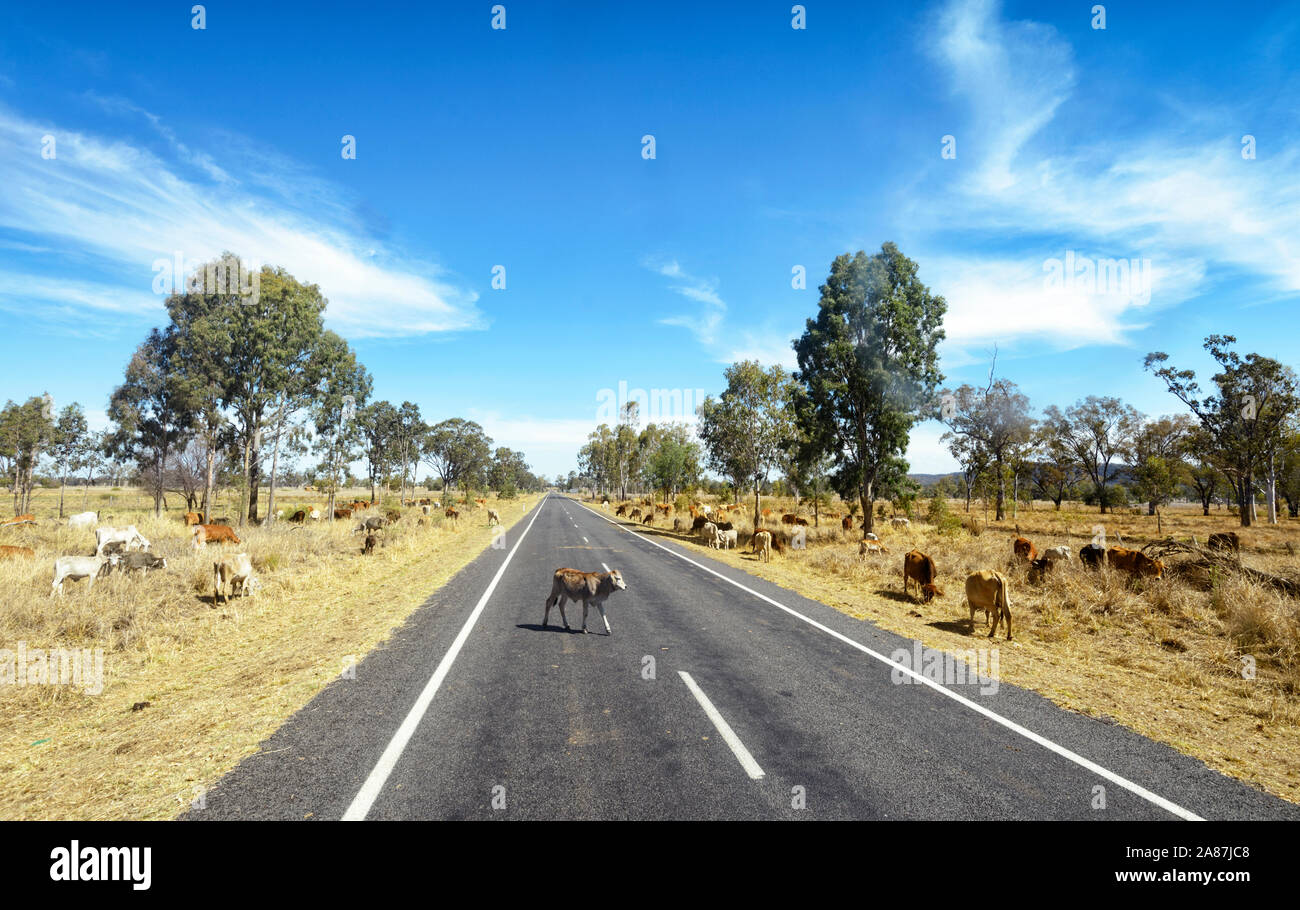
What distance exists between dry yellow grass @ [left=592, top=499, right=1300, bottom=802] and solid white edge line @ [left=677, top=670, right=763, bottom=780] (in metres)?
4.67

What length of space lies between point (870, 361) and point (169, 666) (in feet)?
91.7

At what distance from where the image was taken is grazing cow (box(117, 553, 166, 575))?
41.5 ft

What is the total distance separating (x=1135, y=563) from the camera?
1397cm

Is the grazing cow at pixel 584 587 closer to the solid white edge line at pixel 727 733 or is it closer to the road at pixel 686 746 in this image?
the road at pixel 686 746

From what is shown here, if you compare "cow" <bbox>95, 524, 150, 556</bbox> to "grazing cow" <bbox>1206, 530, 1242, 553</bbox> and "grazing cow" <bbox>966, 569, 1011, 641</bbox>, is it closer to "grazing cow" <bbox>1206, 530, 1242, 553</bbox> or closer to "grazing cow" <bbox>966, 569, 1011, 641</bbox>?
"grazing cow" <bbox>966, 569, 1011, 641</bbox>

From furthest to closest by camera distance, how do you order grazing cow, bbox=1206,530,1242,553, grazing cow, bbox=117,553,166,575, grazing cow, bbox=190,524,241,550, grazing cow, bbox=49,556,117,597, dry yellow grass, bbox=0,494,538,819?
grazing cow, bbox=190,524,241,550 → grazing cow, bbox=1206,530,1242,553 → grazing cow, bbox=117,553,166,575 → grazing cow, bbox=49,556,117,597 → dry yellow grass, bbox=0,494,538,819

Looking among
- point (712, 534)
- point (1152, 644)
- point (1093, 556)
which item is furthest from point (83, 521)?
point (1093, 556)

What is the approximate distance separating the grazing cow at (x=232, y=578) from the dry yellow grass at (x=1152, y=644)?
A: 13609 millimetres

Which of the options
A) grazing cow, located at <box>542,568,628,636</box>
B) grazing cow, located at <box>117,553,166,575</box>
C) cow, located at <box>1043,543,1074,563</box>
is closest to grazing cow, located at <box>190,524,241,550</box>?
grazing cow, located at <box>117,553,166,575</box>

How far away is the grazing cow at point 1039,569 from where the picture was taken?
1491cm

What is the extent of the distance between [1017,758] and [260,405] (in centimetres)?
3940

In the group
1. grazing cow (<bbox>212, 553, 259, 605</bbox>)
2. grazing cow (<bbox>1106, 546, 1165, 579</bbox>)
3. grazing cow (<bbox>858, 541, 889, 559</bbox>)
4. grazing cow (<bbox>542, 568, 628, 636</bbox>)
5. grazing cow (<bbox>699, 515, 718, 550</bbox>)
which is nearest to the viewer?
grazing cow (<bbox>542, 568, 628, 636</bbox>)

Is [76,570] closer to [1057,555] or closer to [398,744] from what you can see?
[398,744]
